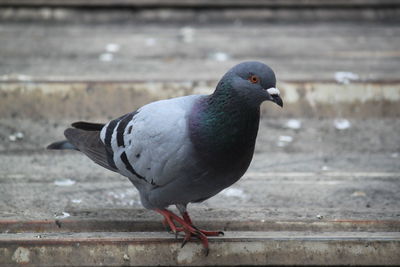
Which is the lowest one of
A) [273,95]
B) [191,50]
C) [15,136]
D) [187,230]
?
[15,136]

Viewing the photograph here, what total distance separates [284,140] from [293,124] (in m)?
0.42

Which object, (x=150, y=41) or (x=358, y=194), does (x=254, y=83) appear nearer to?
(x=358, y=194)

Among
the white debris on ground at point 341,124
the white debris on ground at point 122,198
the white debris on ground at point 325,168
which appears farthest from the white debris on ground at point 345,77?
the white debris on ground at point 122,198

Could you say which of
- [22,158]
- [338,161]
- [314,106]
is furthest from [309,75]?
[22,158]

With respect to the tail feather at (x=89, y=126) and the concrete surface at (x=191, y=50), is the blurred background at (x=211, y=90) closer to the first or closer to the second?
the concrete surface at (x=191, y=50)

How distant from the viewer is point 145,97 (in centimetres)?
753

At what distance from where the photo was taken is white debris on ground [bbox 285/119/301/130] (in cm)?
734

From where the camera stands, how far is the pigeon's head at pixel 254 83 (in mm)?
4031

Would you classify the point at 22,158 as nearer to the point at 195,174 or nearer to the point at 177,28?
the point at 195,174

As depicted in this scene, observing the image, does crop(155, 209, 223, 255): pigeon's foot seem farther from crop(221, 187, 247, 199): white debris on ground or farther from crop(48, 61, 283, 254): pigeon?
crop(221, 187, 247, 199): white debris on ground

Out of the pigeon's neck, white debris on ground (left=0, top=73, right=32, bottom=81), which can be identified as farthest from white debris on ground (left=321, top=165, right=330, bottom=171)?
white debris on ground (left=0, top=73, right=32, bottom=81)

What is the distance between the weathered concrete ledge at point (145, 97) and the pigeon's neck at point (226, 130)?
11.1 ft

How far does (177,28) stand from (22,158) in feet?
15.5

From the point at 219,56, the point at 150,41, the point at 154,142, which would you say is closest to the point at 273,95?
the point at 154,142
